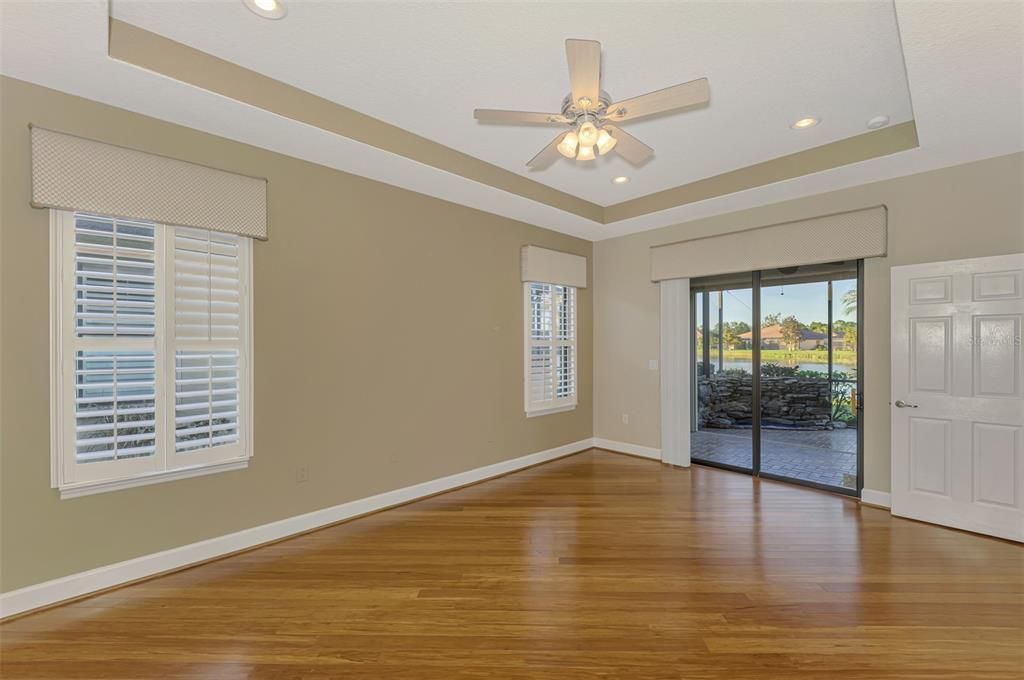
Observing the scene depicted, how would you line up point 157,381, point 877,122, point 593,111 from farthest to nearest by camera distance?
point 877,122 < point 157,381 < point 593,111

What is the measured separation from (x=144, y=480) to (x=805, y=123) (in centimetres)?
497

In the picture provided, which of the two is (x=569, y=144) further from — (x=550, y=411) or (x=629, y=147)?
(x=550, y=411)

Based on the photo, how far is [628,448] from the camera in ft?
17.7

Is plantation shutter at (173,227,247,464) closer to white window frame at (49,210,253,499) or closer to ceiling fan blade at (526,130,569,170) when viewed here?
white window frame at (49,210,253,499)

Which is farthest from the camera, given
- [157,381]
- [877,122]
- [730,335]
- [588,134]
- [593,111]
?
[730,335]

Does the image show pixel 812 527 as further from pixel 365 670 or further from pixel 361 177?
pixel 361 177

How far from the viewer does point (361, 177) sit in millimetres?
3514

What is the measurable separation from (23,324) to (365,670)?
2467 millimetres

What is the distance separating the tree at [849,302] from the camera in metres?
3.97

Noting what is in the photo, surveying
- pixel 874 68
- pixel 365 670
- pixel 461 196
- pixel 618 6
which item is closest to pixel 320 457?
pixel 365 670

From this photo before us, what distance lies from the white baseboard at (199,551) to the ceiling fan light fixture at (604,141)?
3128 mm

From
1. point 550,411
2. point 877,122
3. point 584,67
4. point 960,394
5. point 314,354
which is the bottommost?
point 550,411

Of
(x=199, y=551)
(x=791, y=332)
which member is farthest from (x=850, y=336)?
(x=199, y=551)

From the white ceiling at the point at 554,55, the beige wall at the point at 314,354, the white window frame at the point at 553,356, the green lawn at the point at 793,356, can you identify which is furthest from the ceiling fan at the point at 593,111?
the green lawn at the point at 793,356
